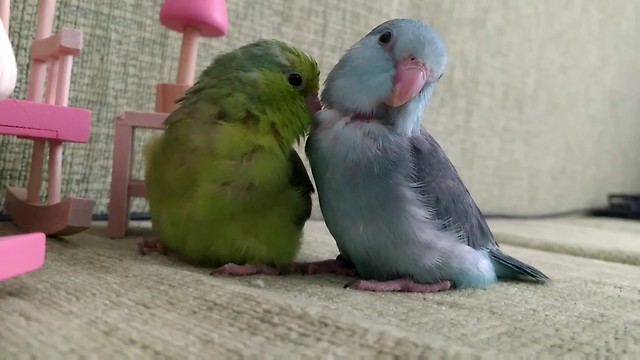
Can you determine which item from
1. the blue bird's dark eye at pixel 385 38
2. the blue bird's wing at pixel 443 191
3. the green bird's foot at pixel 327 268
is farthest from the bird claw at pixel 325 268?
the blue bird's dark eye at pixel 385 38

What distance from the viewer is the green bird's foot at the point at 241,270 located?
0.76 metres

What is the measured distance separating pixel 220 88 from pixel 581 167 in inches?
69.1

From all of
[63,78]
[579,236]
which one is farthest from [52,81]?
[579,236]

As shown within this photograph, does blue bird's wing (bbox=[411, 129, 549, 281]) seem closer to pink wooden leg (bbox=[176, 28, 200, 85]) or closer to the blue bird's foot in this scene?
the blue bird's foot

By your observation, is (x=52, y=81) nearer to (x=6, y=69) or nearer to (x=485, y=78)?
(x=6, y=69)

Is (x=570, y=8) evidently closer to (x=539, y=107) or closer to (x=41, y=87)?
(x=539, y=107)

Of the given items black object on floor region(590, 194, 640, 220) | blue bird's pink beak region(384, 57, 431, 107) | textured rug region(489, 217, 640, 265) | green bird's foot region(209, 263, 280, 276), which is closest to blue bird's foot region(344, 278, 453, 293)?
green bird's foot region(209, 263, 280, 276)

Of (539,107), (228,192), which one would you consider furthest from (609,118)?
(228,192)

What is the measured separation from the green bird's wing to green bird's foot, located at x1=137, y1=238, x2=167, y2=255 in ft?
0.64

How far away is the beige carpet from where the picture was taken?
453 mm

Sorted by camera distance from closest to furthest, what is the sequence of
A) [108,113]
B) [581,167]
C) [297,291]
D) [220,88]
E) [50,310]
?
[50,310], [297,291], [220,88], [108,113], [581,167]

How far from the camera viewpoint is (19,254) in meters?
0.52

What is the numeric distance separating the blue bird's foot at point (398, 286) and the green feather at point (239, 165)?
0.11 metres

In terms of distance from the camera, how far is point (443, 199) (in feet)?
2.53
